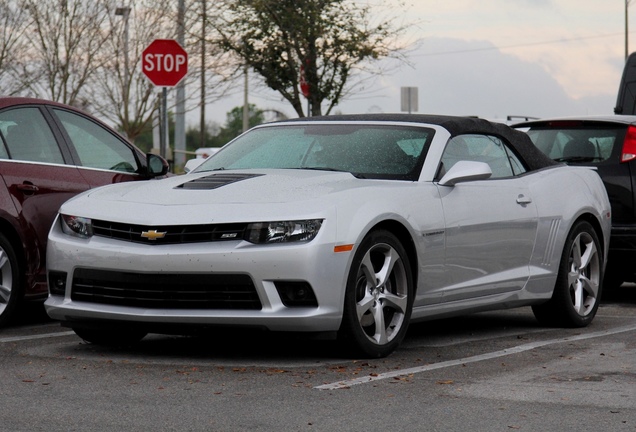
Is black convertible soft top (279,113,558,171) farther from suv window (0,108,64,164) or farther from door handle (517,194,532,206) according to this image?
suv window (0,108,64,164)

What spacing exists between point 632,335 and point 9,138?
4.36 m

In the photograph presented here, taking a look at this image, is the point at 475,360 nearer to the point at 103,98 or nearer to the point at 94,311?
the point at 94,311

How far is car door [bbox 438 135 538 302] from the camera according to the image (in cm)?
782

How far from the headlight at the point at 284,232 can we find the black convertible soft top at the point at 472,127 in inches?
70.1

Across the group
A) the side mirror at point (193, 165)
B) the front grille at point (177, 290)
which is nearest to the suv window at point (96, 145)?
the side mirror at point (193, 165)

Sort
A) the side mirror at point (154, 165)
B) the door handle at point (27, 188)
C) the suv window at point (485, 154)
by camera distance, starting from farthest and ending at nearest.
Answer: the side mirror at point (154, 165) < the door handle at point (27, 188) < the suv window at point (485, 154)

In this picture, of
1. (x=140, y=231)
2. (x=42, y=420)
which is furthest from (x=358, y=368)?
(x=42, y=420)

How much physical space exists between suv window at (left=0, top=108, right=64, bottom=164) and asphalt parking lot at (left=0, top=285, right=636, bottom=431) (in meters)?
1.20

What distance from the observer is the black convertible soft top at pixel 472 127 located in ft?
27.4

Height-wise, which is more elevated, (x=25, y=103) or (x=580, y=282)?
(x=25, y=103)

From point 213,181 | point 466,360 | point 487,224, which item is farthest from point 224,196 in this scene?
point 487,224

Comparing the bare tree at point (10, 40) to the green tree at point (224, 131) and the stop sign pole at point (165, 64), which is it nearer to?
the stop sign pole at point (165, 64)

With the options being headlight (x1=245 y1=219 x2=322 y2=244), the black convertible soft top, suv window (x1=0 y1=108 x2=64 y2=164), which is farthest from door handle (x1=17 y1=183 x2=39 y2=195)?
headlight (x1=245 y1=219 x2=322 y2=244)

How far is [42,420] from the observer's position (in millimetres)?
5344
